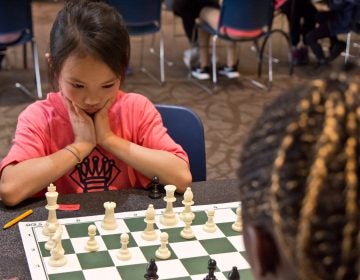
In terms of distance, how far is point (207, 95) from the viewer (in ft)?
15.7

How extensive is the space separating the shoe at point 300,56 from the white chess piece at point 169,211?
14.4 ft

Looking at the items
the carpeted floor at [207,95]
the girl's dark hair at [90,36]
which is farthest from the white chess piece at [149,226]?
the carpeted floor at [207,95]

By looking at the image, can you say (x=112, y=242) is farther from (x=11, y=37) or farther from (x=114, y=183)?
(x=11, y=37)

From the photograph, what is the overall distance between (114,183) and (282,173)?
4.05 ft

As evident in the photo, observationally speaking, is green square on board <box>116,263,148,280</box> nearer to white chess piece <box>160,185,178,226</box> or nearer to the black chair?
white chess piece <box>160,185,178,226</box>

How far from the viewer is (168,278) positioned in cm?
128

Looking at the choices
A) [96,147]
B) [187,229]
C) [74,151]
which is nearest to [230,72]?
[96,147]

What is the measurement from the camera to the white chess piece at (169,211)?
1521mm

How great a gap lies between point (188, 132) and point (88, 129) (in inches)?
14.7

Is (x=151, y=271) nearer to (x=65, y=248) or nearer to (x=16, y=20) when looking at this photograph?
(x=65, y=248)

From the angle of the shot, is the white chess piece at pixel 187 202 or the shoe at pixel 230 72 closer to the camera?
the white chess piece at pixel 187 202

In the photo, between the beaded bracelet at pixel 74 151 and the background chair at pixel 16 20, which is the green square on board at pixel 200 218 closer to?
the beaded bracelet at pixel 74 151

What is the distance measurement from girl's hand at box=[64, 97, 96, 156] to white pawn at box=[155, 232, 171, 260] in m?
0.48

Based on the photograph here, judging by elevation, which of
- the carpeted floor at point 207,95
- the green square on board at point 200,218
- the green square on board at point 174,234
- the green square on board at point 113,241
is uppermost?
the green square on board at point 113,241
